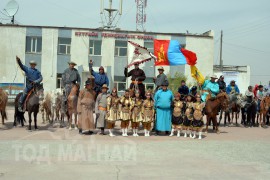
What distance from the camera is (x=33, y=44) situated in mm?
37531

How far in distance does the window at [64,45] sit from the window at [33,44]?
2046 millimetres

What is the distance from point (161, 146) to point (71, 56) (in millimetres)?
28806

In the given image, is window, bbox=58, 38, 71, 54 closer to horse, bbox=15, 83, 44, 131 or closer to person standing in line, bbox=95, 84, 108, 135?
horse, bbox=15, 83, 44, 131

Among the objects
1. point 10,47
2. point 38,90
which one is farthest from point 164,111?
point 10,47

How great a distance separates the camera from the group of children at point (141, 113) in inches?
507

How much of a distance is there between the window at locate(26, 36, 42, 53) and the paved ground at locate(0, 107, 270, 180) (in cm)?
2669

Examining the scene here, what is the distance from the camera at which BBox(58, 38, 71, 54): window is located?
37656 millimetres

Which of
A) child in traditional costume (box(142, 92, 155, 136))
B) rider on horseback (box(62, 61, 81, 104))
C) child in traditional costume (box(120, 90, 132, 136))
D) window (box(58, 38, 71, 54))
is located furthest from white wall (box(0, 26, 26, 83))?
child in traditional costume (box(142, 92, 155, 136))

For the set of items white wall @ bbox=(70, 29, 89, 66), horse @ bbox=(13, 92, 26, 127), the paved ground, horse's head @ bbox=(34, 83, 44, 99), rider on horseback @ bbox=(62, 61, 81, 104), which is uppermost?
white wall @ bbox=(70, 29, 89, 66)

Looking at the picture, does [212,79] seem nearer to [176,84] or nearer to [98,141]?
[98,141]

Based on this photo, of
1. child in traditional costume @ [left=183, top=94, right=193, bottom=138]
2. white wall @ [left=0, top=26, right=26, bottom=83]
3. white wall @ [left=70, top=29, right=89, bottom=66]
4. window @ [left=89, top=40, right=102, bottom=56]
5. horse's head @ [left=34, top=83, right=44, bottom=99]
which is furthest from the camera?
window @ [left=89, top=40, right=102, bottom=56]

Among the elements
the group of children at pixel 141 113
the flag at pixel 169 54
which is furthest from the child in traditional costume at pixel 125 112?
the flag at pixel 169 54

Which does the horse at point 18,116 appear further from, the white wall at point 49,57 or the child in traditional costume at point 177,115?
the white wall at point 49,57

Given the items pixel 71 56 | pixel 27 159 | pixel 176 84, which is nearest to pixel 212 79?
pixel 27 159
